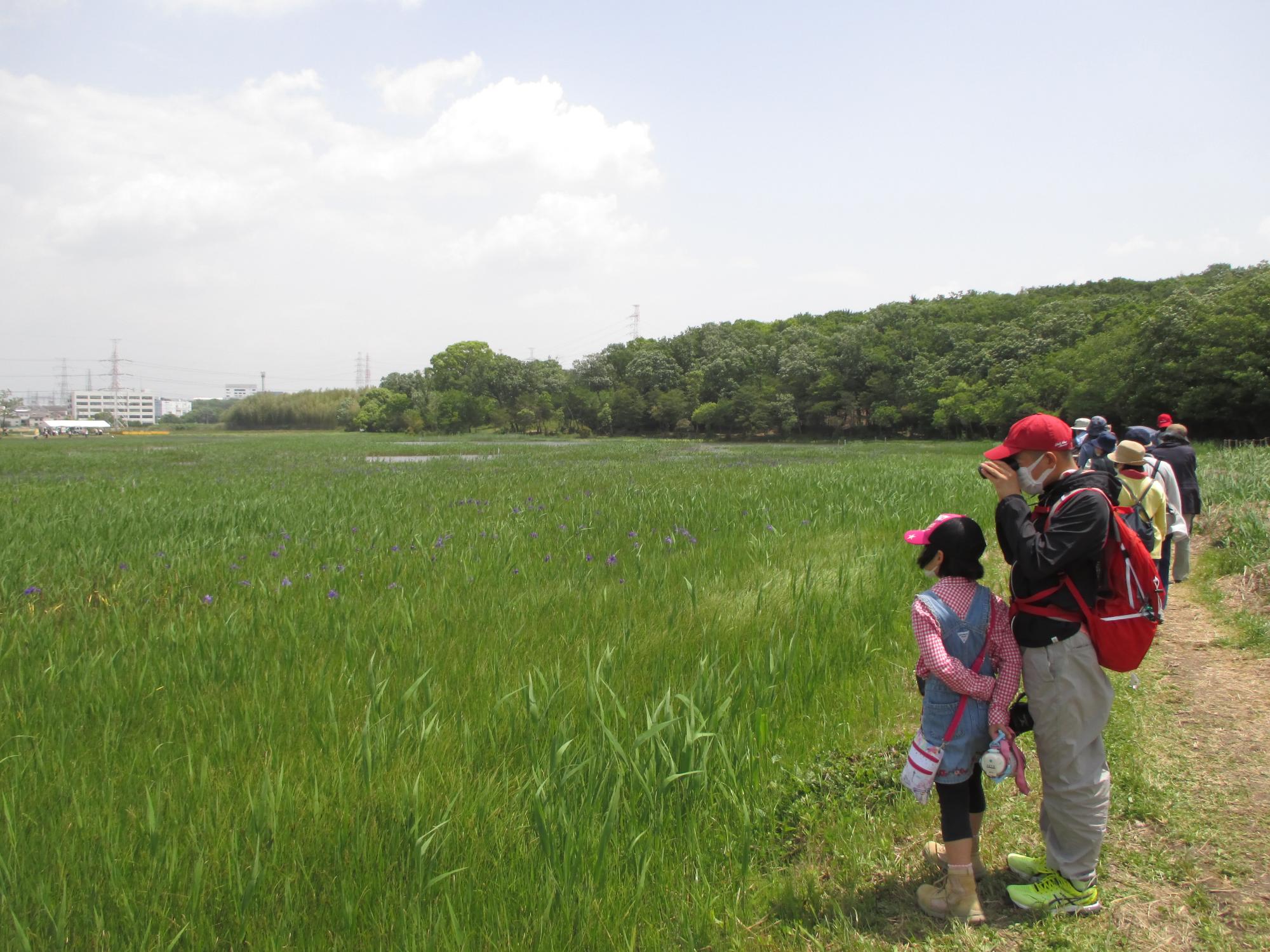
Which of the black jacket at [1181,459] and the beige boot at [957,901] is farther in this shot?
the black jacket at [1181,459]

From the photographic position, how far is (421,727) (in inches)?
110

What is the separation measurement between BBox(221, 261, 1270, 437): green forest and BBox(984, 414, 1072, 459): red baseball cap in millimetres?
35753

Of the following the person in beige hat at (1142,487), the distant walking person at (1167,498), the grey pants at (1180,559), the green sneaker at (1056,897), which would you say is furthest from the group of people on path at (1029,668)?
the grey pants at (1180,559)

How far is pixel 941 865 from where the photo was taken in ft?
8.39

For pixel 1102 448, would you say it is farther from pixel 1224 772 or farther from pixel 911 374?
pixel 911 374

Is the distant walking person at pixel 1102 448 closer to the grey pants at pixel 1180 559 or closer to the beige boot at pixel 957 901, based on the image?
the grey pants at pixel 1180 559

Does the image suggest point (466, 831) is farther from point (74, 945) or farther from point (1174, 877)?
point (1174, 877)

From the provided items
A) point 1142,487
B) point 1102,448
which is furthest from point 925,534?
point 1102,448

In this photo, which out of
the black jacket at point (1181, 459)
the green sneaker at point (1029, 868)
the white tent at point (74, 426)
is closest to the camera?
the green sneaker at point (1029, 868)

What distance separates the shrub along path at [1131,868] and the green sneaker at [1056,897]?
36 mm

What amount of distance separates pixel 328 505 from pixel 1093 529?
1047 centimetres

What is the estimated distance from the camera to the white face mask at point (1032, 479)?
7.90 feet

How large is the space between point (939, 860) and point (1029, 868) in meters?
0.29

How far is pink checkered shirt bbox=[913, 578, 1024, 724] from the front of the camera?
2268 mm
